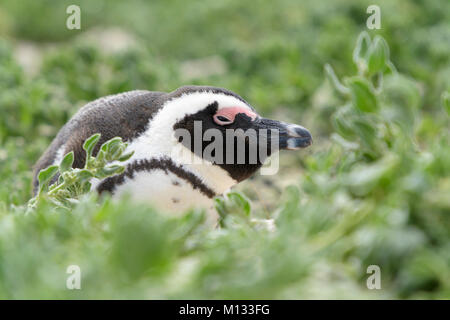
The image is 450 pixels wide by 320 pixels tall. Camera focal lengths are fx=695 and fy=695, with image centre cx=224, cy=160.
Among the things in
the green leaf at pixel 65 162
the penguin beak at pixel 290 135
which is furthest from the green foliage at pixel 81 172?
the penguin beak at pixel 290 135

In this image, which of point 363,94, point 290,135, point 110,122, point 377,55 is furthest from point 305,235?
point 110,122

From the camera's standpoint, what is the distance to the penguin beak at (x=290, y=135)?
117cm

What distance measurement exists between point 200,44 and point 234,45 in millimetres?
1204

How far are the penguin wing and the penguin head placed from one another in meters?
0.05

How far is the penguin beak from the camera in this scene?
3.83ft

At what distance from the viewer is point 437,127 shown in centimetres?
193

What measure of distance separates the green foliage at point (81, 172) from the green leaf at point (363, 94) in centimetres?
32

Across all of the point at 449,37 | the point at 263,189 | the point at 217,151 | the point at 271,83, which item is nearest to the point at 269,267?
the point at 217,151

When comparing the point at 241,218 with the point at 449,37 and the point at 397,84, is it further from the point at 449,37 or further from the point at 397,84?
the point at 449,37

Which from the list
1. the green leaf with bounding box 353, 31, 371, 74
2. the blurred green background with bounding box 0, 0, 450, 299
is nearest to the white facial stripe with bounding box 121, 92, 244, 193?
the blurred green background with bounding box 0, 0, 450, 299

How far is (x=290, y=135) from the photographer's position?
117cm

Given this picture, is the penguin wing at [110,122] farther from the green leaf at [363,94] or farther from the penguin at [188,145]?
the green leaf at [363,94]

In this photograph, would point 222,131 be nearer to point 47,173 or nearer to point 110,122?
point 110,122

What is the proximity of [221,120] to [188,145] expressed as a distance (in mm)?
70
